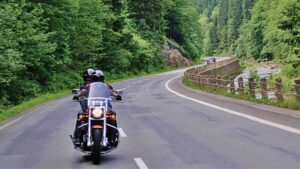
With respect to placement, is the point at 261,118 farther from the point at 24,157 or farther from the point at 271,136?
the point at 24,157

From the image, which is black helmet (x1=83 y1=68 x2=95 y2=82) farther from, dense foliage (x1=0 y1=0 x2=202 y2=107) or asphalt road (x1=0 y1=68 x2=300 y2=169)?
dense foliage (x1=0 y1=0 x2=202 y2=107)

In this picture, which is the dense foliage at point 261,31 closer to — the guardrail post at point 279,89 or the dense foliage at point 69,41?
the guardrail post at point 279,89

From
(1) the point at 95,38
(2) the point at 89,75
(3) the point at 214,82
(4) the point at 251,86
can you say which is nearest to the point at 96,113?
(2) the point at 89,75

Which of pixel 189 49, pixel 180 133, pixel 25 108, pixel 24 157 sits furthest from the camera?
pixel 189 49

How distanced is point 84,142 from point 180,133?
159 inches

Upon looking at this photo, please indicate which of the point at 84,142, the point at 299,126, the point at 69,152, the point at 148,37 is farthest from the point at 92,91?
the point at 148,37

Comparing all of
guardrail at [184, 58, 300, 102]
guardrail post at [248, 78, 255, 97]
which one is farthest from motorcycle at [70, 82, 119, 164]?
guardrail post at [248, 78, 255, 97]

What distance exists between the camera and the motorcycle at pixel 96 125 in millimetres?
8531

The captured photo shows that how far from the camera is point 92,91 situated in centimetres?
883

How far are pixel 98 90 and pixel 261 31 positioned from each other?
3742 inches

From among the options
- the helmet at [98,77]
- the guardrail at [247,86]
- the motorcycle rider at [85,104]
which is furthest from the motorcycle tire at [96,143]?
the guardrail at [247,86]

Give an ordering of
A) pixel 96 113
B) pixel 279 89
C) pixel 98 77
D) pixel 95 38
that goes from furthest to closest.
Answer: pixel 95 38
pixel 279 89
pixel 98 77
pixel 96 113

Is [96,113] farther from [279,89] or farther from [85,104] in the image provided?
[279,89]

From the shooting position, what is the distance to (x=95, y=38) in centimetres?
4784
